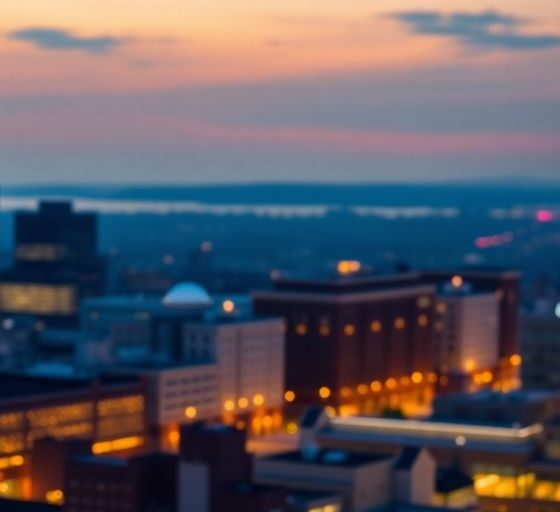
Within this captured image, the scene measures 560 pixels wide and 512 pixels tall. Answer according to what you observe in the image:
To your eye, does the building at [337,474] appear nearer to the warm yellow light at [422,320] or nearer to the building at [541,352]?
the building at [541,352]

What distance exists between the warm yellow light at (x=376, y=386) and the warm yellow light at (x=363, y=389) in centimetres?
38

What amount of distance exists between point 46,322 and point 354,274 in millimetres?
28645

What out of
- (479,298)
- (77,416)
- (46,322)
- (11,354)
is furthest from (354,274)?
(46,322)

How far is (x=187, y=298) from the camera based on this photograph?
6050 cm

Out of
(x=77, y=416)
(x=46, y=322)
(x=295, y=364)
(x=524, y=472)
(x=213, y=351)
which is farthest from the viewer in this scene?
(x=46, y=322)

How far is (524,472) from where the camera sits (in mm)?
39969

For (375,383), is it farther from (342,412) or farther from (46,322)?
(46,322)

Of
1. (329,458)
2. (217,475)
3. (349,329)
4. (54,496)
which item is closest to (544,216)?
(349,329)

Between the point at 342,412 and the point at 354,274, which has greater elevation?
the point at 354,274

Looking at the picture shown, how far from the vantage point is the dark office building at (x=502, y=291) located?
228 feet

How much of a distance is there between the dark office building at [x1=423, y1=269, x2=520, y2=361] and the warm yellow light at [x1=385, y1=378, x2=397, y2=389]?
29.0 feet

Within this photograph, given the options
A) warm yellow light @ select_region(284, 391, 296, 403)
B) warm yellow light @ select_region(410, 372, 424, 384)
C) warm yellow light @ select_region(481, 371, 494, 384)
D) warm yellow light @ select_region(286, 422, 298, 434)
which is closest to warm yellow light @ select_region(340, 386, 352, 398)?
warm yellow light @ select_region(284, 391, 296, 403)

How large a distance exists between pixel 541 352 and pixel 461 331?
11919 mm

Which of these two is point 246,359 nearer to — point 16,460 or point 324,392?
point 324,392
